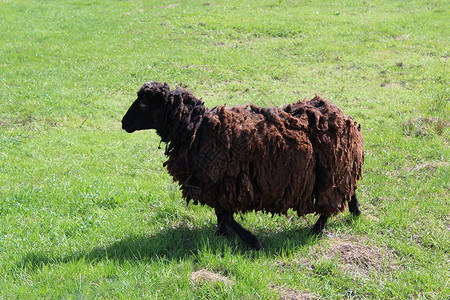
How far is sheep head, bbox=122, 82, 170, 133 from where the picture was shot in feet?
17.1

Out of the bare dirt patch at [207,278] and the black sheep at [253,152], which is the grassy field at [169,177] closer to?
the bare dirt patch at [207,278]

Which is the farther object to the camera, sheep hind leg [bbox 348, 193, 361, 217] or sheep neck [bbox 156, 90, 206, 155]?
sheep hind leg [bbox 348, 193, 361, 217]

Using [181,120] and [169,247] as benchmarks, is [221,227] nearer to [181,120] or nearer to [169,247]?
[169,247]

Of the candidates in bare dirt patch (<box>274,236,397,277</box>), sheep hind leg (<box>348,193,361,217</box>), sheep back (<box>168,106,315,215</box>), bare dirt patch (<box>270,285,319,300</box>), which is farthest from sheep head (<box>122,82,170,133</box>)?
sheep hind leg (<box>348,193,361,217</box>)

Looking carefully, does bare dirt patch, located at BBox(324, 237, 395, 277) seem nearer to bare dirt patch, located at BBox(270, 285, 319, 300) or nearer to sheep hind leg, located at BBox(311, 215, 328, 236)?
sheep hind leg, located at BBox(311, 215, 328, 236)

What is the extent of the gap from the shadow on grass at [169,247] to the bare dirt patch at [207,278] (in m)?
0.28

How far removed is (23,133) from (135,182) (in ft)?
13.2

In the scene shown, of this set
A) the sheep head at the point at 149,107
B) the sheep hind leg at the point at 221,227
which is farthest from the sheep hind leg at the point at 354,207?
the sheep head at the point at 149,107

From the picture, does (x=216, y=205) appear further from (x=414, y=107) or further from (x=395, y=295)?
(x=414, y=107)

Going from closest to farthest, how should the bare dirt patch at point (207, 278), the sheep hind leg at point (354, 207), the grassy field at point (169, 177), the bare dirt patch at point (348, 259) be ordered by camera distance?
the bare dirt patch at point (207, 278) < the grassy field at point (169, 177) < the bare dirt patch at point (348, 259) < the sheep hind leg at point (354, 207)

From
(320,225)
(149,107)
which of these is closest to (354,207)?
(320,225)

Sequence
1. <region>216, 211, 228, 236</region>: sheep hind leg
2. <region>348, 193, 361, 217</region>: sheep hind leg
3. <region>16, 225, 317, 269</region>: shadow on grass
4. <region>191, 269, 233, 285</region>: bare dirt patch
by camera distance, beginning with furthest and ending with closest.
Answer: <region>348, 193, 361, 217</region>: sheep hind leg
<region>216, 211, 228, 236</region>: sheep hind leg
<region>16, 225, 317, 269</region>: shadow on grass
<region>191, 269, 233, 285</region>: bare dirt patch

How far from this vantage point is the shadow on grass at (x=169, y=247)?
5.04 metres

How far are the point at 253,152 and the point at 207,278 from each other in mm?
1427
